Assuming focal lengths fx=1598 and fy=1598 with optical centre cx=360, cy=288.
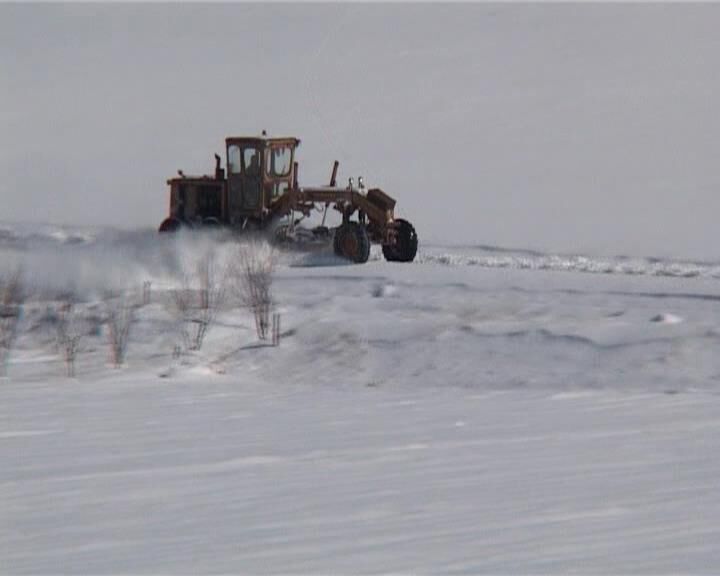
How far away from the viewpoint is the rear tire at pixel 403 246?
2355cm

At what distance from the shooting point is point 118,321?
1745 centimetres

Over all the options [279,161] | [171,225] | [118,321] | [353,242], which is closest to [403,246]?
[353,242]

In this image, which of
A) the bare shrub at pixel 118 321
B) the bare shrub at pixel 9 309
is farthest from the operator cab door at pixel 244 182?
the bare shrub at pixel 9 309

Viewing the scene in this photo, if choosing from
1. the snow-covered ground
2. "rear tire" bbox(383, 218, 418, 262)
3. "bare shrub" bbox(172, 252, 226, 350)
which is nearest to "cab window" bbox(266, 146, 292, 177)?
"rear tire" bbox(383, 218, 418, 262)

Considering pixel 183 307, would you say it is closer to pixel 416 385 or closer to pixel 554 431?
pixel 416 385

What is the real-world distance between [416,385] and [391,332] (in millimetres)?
1945

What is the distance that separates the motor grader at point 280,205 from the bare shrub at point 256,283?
7.03ft

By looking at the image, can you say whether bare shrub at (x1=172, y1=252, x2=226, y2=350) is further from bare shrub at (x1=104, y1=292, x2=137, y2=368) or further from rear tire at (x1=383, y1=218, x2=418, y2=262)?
rear tire at (x1=383, y1=218, x2=418, y2=262)

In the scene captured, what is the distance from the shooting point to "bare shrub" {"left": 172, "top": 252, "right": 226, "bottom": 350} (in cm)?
1708

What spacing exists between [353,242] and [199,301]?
4.50 m

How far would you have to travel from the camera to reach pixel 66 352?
16.1 meters

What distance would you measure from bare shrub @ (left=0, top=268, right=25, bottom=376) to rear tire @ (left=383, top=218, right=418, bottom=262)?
6.17 m

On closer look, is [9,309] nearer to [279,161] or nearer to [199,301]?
[199,301]

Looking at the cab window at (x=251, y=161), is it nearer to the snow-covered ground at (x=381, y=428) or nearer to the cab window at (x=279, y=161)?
the cab window at (x=279, y=161)
